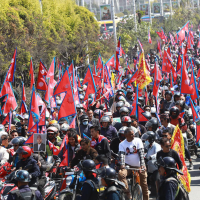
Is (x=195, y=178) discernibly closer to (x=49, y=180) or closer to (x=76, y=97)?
(x=49, y=180)

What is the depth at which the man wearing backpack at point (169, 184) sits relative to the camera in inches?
220

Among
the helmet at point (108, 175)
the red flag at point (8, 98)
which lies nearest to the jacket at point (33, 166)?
the helmet at point (108, 175)

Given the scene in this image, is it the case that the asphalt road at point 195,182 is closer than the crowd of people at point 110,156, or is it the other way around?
the crowd of people at point 110,156

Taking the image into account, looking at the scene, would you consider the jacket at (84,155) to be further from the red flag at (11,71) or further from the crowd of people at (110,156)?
the red flag at (11,71)

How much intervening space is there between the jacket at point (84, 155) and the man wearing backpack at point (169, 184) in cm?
234

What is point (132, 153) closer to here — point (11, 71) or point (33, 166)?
point (33, 166)

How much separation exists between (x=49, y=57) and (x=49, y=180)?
21.2m

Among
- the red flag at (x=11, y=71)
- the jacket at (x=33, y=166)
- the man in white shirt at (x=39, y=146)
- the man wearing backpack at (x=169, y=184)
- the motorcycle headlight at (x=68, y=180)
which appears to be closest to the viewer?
the man wearing backpack at (x=169, y=184)

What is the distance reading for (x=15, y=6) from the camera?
25.0 m

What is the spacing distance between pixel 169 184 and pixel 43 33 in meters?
21.9

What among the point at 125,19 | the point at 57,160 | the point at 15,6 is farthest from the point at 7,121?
the point at 125,19

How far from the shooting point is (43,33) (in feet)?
87.2

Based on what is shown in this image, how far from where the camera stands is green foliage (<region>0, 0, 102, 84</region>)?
22.7 m

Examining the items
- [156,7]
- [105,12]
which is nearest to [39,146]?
[105,12]
